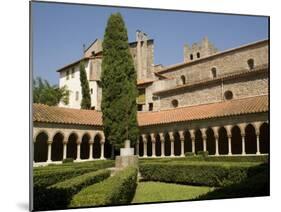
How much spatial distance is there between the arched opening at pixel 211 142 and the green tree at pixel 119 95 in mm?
2230

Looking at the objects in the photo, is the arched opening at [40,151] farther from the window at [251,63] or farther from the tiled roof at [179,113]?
the window at [251,63]

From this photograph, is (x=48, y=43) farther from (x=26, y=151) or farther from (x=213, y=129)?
(x=213, y=129)

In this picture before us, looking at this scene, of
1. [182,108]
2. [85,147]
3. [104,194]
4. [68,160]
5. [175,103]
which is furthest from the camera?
[175,103]

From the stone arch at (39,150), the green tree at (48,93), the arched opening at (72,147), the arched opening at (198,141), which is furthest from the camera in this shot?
the arched opening at (198,141)

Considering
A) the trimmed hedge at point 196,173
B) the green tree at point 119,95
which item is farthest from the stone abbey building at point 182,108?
the trimmed hedge at point 196,173

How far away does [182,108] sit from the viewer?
1309 centimetres

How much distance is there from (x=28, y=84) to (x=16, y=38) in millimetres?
1025

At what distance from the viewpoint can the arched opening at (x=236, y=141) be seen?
1193cm

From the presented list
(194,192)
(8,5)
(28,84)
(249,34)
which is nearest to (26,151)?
(28,84)

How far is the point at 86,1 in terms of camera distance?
945cm

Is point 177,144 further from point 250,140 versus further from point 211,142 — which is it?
point 250,140

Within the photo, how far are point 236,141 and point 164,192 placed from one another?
3.29 meters

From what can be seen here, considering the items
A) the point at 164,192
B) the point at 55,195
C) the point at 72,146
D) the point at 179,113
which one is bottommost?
the point at 164,192

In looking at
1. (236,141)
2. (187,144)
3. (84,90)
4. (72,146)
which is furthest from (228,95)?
(72,146)
